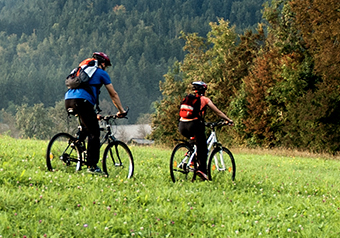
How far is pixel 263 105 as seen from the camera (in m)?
36.8

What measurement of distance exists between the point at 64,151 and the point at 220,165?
339 cm

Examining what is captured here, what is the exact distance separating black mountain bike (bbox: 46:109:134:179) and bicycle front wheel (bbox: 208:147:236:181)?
1752mm

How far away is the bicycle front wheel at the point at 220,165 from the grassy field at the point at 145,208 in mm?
309

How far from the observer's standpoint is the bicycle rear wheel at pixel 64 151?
323 inches

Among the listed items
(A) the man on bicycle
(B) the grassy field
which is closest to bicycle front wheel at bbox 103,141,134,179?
(B) the grassy field

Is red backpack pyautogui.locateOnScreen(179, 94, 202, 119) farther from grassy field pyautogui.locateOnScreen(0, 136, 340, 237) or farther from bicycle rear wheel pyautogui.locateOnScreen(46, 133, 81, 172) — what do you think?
bicycle rear wheel pyautogui.locateOnScreen(46, 133, 81, 172)

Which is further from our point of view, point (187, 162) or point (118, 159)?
point (187, 162)

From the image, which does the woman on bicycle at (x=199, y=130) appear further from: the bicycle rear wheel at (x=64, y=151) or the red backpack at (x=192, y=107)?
the bicycle rear wheel at (x=64, y=151)

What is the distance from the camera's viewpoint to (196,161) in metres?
9.03

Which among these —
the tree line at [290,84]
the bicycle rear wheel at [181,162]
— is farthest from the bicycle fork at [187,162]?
the tree line at [290,84]

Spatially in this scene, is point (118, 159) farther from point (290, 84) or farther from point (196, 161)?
point (290, 84)

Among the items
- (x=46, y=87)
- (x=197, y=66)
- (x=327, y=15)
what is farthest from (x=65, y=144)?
(x=46, y=87)

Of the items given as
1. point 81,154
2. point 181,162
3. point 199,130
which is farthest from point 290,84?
point 81,154

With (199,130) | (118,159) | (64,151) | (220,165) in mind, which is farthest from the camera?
(220,165)
